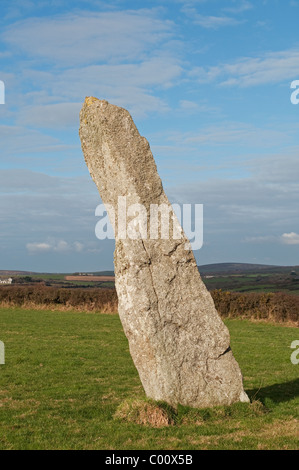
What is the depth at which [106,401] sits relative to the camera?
1105 centimetres

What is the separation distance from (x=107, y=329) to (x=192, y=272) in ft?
52.1

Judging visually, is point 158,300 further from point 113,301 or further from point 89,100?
point 113,301

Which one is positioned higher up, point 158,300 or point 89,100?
point 89,100

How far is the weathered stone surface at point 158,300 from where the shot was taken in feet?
30.8

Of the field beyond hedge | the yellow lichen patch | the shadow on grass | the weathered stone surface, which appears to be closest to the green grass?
the shadow on grass

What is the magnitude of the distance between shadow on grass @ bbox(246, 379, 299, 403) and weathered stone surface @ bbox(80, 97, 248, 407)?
159 centimetres

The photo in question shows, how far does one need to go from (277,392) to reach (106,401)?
4.09 metres

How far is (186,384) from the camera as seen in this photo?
9.45m

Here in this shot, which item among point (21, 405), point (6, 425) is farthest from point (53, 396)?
point (6, 425)

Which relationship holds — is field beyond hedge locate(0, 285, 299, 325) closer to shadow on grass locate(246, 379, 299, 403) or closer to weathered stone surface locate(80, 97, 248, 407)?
shadow on grass locate(246, 379, 299, 403)

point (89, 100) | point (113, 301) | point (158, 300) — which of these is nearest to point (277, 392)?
point (158, 300)

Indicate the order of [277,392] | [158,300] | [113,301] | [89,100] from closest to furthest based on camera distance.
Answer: [158,300] → [89,100] → [277,392] → [113,301]

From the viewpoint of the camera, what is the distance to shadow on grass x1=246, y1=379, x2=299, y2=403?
11266mm
